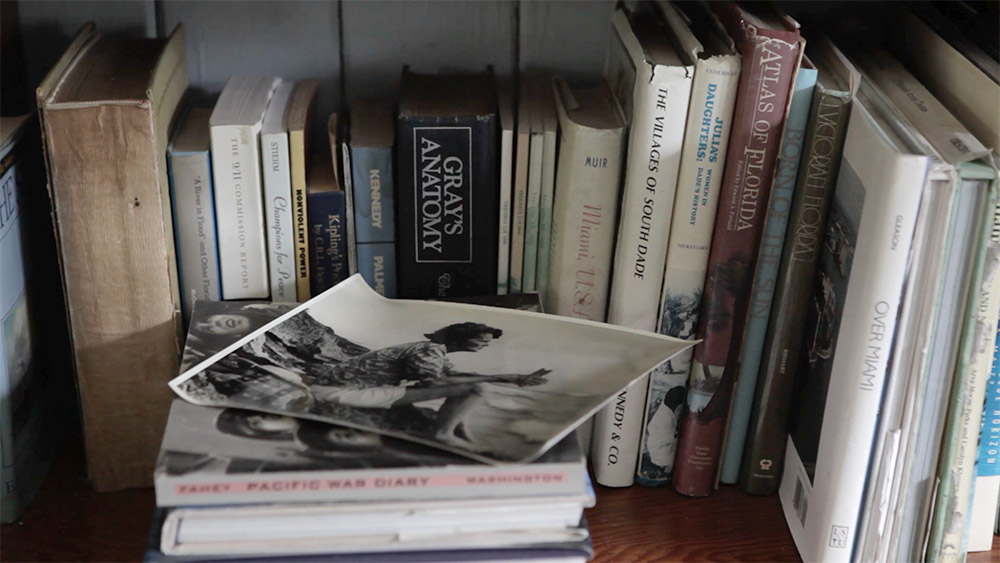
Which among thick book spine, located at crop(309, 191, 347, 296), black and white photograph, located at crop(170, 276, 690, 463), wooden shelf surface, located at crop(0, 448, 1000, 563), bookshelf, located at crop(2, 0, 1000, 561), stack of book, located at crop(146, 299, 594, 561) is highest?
bookshelf, located at crop(2, 0, 1000, 561)

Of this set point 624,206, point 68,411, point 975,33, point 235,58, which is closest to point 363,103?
point 235,58

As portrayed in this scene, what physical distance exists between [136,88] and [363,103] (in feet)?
0.66

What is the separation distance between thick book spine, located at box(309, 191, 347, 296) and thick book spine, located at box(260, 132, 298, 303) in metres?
0.02

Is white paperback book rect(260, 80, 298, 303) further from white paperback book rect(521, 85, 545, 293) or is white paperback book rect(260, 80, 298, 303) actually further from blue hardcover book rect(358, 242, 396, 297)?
white paperback book rect(521, 85, 545, 293)

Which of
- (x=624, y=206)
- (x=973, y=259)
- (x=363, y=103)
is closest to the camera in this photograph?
(x=973, y=259)

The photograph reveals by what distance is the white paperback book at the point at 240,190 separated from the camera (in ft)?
2.37

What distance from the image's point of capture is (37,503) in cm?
76

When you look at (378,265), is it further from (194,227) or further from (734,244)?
(734,244)

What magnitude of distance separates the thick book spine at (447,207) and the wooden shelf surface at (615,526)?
0.21 meters

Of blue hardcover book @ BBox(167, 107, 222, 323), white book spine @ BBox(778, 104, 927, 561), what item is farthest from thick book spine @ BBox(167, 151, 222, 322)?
white book spine @ BBox(778, 104, 927, 561)

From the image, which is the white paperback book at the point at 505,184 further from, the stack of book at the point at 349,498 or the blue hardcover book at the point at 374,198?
the stack of book at the point at 349,498

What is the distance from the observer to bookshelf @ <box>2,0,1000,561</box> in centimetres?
79

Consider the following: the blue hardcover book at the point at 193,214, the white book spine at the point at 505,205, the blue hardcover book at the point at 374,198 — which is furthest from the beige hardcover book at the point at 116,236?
the white book spine at the point at 505,205

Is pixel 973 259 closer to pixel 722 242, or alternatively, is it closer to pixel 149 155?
pixel 722 242
